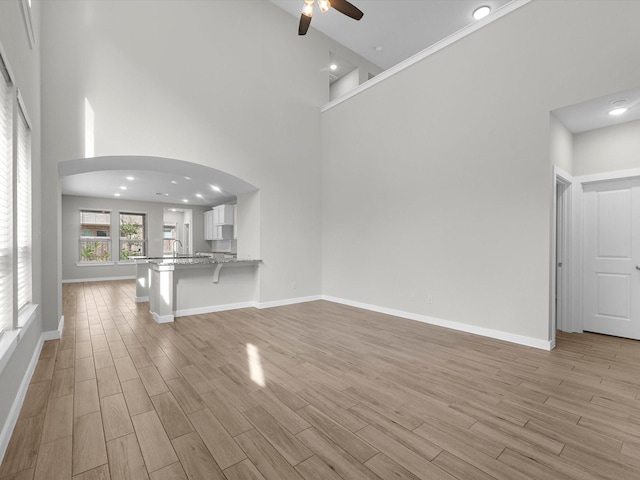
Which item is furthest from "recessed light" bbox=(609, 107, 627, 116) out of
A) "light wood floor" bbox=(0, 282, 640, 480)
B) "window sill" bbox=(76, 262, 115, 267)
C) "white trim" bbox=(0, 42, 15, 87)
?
"window sill" bbox=(76, 262, 115, 267)

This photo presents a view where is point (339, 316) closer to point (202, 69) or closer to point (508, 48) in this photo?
point (508, 48)

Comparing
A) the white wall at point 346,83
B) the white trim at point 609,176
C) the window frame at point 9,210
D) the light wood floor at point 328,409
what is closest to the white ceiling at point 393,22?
the white wall at point 346,83

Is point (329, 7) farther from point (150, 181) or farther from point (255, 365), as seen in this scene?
point (150, 181)

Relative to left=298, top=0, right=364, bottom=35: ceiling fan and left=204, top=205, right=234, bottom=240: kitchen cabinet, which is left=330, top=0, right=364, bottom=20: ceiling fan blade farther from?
left=204, top=205, right=234, bottom=240: kitchen cabinet

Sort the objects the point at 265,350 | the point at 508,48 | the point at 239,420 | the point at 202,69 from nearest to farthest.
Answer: the point at 239,420, the point at 265,350, the point at 508,48, the point at 202,69

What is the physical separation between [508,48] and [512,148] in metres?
1.14

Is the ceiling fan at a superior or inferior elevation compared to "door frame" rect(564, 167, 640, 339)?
superior

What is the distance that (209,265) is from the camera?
493 centimetres

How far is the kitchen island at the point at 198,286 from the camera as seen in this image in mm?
4469

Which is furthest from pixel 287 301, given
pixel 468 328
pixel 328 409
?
pixel 328 409

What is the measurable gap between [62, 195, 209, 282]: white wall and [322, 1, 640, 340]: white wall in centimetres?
801

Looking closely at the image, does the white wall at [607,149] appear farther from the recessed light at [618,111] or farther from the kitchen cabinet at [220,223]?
the kitchen cabinet at [220,223]

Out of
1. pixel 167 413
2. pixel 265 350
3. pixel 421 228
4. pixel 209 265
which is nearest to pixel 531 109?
pixel 421 228

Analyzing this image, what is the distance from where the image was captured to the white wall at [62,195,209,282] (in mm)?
9523
